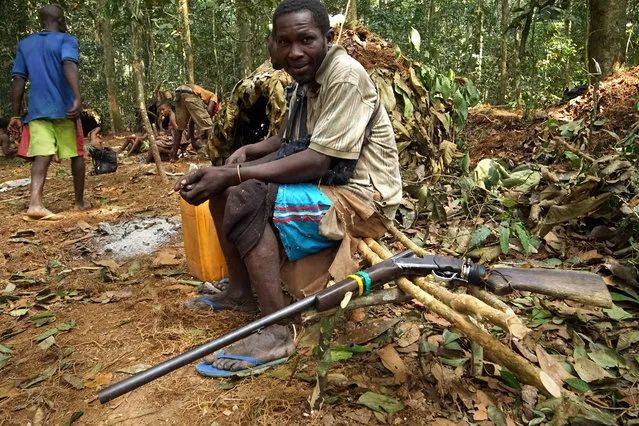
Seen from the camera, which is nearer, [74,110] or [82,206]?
[74,110]

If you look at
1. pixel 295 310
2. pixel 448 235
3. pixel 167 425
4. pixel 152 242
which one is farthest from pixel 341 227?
pixel 152 242

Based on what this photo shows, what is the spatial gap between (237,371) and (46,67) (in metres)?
3.99

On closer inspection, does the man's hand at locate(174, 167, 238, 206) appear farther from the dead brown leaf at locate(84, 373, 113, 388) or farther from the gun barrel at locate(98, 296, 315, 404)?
the dead brown leaf at locate(84, 373, 113, 388)

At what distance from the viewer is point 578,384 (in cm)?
186

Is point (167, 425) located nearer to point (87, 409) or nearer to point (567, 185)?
point (87, 409)

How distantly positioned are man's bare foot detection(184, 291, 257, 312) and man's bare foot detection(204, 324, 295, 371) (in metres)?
0.45

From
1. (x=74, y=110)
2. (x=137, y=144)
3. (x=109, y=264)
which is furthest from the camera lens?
(x=137, y=144)

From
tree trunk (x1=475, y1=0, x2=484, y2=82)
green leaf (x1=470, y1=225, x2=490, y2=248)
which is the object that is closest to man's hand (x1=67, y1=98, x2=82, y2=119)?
green leaf (x1=470, y1=225, x2=490, y2=248)

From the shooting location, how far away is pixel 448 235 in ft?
11.1

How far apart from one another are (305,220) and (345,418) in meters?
0.83

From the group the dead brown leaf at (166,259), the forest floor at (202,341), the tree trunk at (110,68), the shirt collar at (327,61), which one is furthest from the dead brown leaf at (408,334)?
the tree trunk at (110,68)

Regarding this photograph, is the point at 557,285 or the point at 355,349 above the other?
the point at 557,285

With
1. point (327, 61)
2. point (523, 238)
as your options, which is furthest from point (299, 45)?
point (523, 238)

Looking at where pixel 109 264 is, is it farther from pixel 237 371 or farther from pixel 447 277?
pixel 447 277
